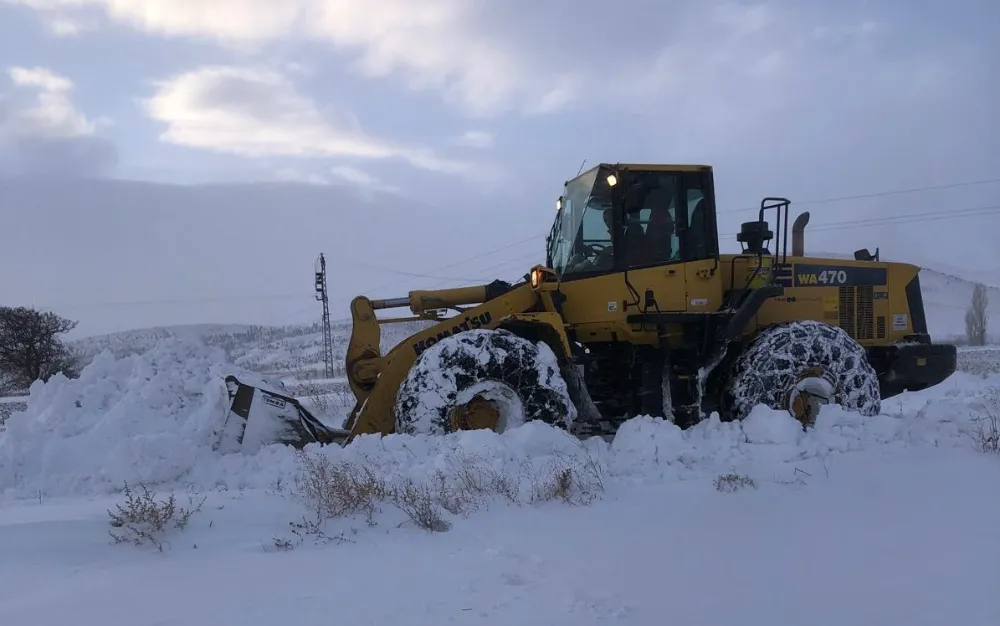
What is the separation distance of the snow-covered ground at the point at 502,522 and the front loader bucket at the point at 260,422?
19cm

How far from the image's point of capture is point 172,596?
2.92 m

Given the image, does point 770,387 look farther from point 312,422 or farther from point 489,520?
point 312,422

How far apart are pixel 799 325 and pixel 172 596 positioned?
21.1 ft

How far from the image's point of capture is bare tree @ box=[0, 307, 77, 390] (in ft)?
53.0

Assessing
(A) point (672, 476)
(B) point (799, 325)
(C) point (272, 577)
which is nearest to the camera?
(C) point (272, 577)

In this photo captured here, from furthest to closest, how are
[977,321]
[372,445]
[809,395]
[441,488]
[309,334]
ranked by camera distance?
1. [309,334]
2. [977,321]
3. [809,395]
4. [372,445]
5. [441,488]

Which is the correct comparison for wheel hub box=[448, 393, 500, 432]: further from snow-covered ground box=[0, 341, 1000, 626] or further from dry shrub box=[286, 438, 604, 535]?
dry shrub box=[286, 438, 604, 535]

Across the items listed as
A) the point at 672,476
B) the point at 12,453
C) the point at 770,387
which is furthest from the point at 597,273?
the point at 12,453

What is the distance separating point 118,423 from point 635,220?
5.31 m

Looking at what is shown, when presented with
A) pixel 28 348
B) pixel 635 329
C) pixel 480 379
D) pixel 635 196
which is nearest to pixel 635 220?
pixel 635 196

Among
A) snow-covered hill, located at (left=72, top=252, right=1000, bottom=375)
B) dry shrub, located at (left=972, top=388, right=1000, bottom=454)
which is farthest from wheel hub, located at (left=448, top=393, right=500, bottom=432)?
snow-covered hill, located at (left=72, top=252, right=1000, bottom=375)

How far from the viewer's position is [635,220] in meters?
7.13

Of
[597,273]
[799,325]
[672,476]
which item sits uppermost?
[597,273]

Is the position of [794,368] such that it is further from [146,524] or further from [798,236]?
[146,524]
